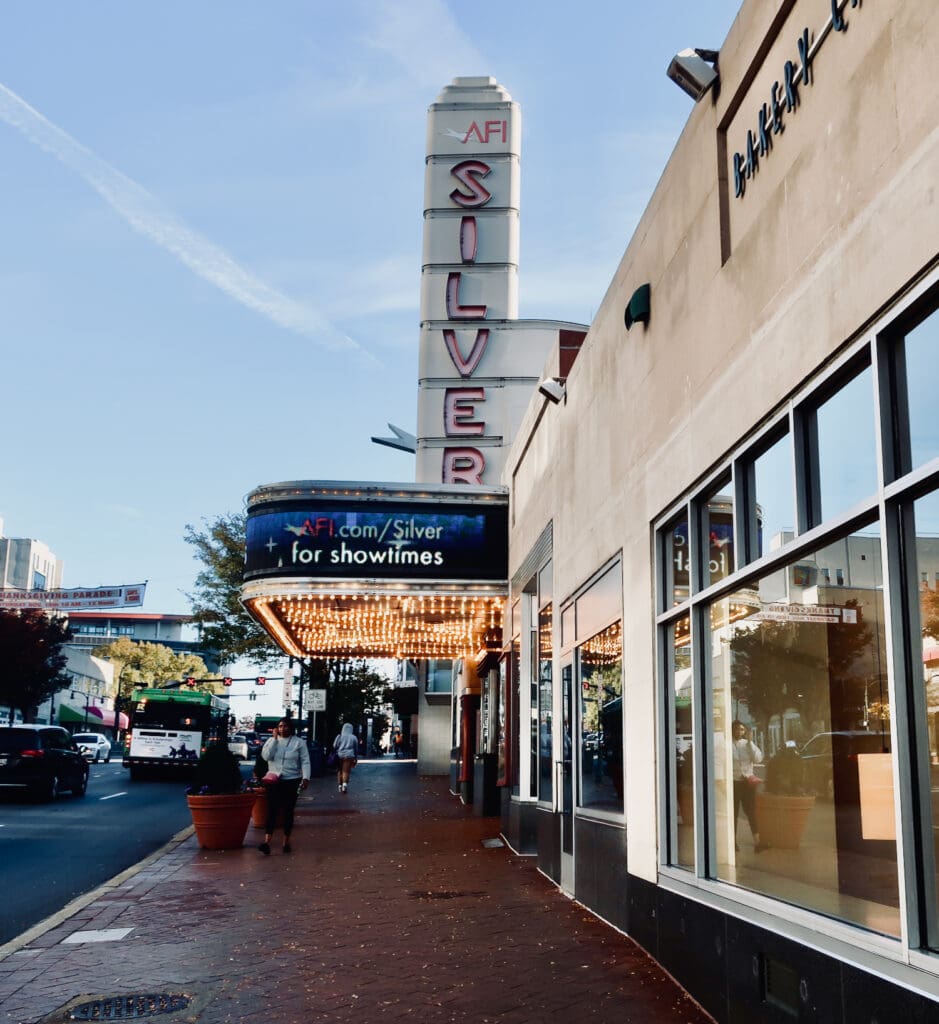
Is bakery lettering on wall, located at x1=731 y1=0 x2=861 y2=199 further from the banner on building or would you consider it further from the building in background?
the building in background

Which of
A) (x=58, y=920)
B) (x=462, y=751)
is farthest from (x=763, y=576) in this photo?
(x=462, y=751)

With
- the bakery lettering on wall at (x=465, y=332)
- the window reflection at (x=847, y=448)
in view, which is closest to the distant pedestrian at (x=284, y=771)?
the bakery lettering on wall at (x=465, y=332)

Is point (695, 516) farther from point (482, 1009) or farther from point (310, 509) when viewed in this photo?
point (310, 509)

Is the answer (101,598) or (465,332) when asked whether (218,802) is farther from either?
(101,598)

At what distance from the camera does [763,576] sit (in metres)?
6.19

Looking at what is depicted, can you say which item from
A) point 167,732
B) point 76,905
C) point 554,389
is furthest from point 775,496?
point 167,732

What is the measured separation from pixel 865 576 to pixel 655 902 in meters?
3.65

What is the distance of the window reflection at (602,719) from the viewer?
30.5 ft

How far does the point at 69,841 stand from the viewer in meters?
16.5

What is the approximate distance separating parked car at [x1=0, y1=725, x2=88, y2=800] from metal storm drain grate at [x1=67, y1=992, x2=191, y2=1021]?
61.3ft

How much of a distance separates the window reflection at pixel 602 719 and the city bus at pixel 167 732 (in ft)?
84.0

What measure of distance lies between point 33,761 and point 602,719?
1775 centimetres

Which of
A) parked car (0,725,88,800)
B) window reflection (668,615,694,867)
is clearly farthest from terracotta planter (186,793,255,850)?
parked car (0,725,88,800)

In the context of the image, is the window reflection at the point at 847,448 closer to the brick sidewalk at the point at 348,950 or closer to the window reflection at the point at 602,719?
the brick sidewalk at the point at 348,950
